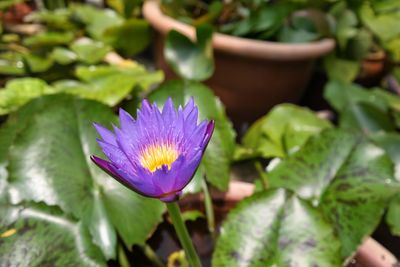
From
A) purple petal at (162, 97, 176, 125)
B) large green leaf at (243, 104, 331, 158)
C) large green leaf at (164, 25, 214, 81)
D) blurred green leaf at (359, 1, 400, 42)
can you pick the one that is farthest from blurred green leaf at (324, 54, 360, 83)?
purple petal at (162, 97, 176, 125)

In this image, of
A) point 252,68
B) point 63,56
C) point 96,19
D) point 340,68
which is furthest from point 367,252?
point 96,19

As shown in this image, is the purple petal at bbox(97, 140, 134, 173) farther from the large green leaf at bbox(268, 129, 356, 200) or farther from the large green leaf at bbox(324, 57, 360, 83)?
the large green leaf at bbox(324, 57, 360, 83)

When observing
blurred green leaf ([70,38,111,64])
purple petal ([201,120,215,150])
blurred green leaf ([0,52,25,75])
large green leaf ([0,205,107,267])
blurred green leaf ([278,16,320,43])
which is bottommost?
blurred green leaf ([0,52,25,75])

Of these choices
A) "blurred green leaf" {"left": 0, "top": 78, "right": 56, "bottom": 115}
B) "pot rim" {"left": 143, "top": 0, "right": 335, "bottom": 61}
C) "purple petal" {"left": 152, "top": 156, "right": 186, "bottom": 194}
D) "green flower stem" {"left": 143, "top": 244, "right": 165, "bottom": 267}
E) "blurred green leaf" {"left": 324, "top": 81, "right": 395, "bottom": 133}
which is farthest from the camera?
"pot rim" {"left": 143, "top": 0, "right": 335, "bottom": 61}

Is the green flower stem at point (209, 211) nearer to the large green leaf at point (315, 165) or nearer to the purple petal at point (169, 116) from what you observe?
the large green leaf at point (315, 165)

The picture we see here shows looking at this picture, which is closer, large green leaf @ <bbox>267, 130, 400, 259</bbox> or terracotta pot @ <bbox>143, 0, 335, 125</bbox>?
large green leaf @ <bbox>267, 130, 400, 259</bbox>

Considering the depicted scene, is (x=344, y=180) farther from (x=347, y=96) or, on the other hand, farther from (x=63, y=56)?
(x=63, y=56)

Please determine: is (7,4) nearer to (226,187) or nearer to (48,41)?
(48,41)
